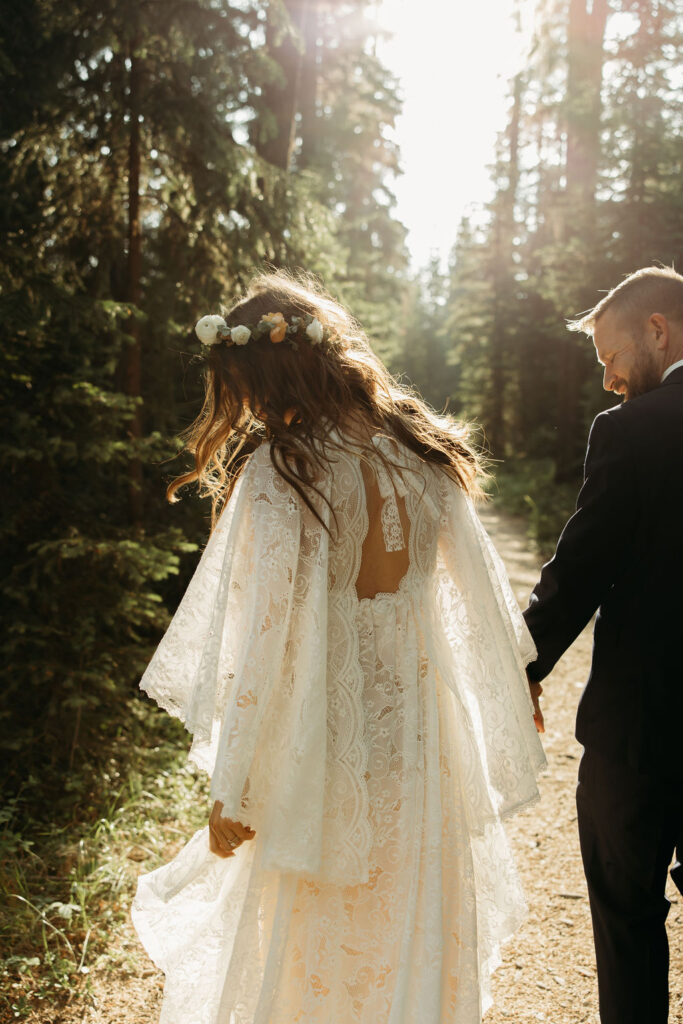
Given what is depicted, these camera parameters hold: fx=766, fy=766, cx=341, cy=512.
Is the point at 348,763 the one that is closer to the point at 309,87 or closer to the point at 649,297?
the point at 649,297

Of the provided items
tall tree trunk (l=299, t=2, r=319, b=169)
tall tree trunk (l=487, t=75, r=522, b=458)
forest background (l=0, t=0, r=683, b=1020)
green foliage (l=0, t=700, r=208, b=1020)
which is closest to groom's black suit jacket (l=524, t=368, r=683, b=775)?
forest background (l=0, t=0, r=683, b=1020)

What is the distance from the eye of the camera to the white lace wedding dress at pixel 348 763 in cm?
198

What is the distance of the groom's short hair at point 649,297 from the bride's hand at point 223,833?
1925mm

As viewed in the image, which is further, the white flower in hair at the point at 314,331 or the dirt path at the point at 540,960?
the dirt path at the point at 540,960

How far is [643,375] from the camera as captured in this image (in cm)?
253

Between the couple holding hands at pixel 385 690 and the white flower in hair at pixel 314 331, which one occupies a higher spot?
the white flower in hair at pixel 314 331

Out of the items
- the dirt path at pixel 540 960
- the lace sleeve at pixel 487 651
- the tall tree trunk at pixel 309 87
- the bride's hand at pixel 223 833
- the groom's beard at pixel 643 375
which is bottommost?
the dirt path at pixel 540 960

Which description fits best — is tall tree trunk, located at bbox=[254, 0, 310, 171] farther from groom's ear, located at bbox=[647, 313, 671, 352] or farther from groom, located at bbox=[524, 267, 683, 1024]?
groom, located at bbox=[524, 267, 683, 1024]

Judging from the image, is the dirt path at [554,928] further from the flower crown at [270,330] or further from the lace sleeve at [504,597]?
the flower crown at [270,330]

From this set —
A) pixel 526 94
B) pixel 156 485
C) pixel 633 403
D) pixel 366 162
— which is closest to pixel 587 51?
pixel 366 162

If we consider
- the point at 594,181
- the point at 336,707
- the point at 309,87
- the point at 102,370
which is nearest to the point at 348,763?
the point at 336,707

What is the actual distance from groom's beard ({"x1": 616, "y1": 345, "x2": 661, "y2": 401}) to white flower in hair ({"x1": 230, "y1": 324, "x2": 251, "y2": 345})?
49.1 inches

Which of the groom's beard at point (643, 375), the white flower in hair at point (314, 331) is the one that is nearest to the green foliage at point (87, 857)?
the white flower in hair at point (314, 331)

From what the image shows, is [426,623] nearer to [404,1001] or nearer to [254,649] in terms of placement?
[254,649]
